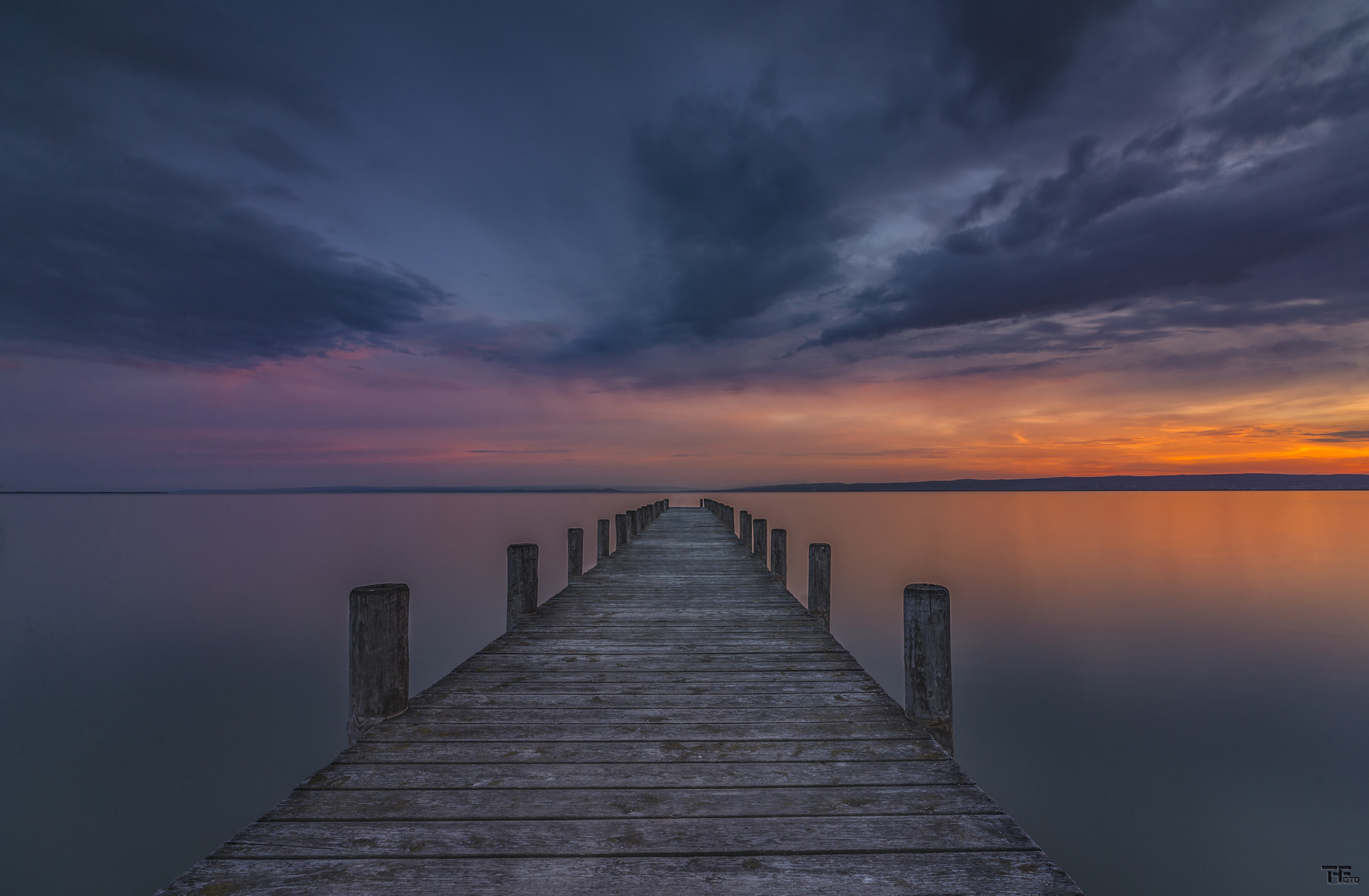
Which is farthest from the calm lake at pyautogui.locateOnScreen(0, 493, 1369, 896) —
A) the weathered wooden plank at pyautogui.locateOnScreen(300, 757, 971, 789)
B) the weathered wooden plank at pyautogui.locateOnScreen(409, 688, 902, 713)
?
the weathered wooden plank at pyautogui.locateOnScreen(300, 757, 971, 789)

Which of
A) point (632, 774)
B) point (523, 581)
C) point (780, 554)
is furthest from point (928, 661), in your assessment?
point (780, 554)

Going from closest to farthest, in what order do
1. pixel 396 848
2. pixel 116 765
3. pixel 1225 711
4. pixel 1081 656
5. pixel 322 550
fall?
pixel 396 848 < pixel 116 765 < pixel 1225 711 < pixel 1081 656 < pixel 322 550

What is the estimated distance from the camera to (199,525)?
52656 millimetres

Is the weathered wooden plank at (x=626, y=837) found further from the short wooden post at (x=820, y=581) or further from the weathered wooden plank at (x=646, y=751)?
the short wooden post at (x=820, y=581)

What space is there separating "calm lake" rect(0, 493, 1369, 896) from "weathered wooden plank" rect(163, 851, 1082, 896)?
6.51 metres

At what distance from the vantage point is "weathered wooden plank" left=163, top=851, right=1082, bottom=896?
209 centimetres

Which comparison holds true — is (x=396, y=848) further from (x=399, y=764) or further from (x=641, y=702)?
(x=641, y=702)

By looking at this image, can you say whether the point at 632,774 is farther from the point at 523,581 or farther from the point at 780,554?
the point at 780,554

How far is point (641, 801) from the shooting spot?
2.66 m

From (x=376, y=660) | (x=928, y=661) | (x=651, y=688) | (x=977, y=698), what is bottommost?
(x=977, y=698)

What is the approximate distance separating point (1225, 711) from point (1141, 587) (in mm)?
12753

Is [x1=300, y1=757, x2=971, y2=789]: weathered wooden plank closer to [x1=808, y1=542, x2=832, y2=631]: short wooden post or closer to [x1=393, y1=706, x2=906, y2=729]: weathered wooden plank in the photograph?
[x1=393, y1=706, x2=906, y2=729]: weathered wooden plank

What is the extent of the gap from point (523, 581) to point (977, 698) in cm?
992

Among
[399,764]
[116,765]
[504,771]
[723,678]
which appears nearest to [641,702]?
[723,678]
